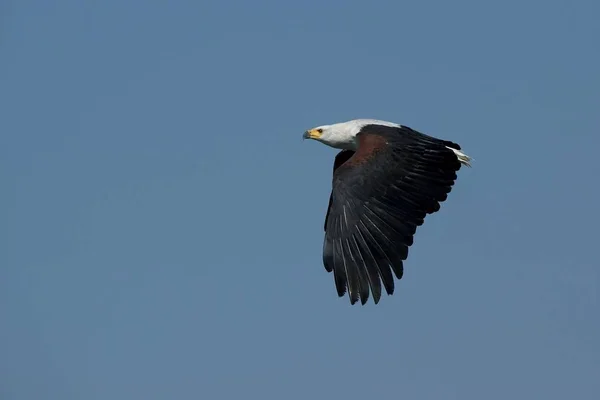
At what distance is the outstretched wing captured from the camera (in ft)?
57.0

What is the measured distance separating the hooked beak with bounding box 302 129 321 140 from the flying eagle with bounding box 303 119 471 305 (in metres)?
1.80

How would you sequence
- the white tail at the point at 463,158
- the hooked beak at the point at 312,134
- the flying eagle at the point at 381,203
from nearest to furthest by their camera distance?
the flying eagle at the point at 381,203
the white tail at the point at 463,158
the hooked beak at the point at 312,134

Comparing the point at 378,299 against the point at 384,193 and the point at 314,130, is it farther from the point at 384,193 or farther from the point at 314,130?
the point at 314,130

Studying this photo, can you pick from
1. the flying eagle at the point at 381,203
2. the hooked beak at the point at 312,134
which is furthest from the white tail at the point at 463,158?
the hooked beak at the point at 312,134

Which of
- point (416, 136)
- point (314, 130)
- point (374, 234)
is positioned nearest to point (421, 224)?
point (374, 234)

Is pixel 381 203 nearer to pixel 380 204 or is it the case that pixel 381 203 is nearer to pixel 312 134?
pixel 380 204

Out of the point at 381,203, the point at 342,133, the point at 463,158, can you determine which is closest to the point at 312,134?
the point at 342,133

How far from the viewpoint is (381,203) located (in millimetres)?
18172

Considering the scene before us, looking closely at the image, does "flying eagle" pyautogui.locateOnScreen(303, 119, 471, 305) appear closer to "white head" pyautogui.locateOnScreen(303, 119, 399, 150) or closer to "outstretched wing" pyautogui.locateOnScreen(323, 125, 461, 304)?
"outstretched wing" pyautogui.locateOnScreen(323, 125, 461, 304)

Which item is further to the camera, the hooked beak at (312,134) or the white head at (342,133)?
the hooked beak at (312,134)

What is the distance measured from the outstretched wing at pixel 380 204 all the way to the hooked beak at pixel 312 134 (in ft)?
6.41

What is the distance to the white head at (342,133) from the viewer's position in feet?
67.3

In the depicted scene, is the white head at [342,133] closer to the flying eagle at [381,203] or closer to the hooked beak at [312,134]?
the hooked beak at [312,134]

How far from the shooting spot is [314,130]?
21.5m
